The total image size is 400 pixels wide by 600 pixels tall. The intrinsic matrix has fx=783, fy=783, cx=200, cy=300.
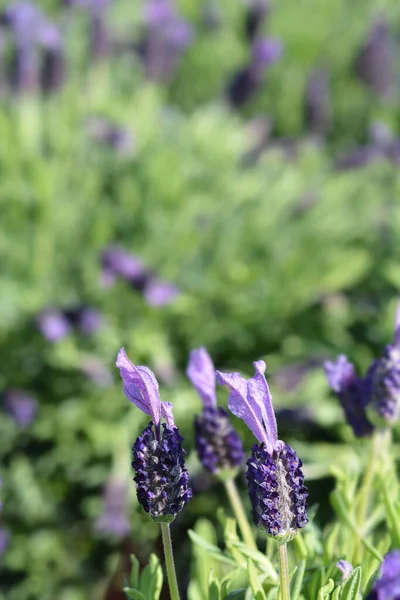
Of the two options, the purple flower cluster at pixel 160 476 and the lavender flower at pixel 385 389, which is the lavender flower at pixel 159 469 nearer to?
the purple flower cluster at pixel 160 476

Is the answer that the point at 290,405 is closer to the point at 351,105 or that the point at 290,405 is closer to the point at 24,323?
the point at 24,323

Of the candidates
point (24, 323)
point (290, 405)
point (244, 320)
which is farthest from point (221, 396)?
point (24, 323)

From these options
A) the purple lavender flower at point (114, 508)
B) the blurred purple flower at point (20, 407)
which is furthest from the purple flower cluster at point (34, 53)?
the purple lavender flower at point (114, 508)

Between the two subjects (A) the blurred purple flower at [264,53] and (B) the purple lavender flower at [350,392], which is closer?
(B) the purple lavender flower at [350,392]

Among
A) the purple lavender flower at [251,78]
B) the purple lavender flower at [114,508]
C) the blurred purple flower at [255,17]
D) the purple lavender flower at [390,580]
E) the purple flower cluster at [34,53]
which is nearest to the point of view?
the purple lavender flower at [390,580]

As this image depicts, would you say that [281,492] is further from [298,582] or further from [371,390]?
[371,390]

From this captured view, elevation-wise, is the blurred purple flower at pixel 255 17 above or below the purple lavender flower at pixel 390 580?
above

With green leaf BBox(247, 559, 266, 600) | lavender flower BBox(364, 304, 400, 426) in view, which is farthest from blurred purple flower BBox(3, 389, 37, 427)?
green leaf BBox(247, 559, 266, 600)
